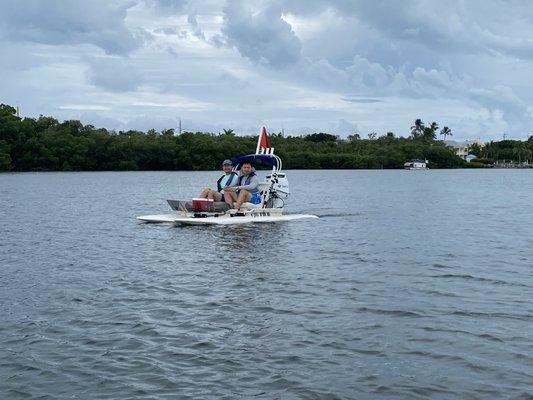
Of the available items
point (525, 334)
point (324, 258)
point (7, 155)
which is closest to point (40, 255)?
point (324, 258)

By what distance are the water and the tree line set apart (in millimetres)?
106000

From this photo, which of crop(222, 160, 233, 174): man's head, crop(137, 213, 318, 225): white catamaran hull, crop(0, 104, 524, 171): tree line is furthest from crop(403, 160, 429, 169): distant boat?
crop(222, 160, 233, 174): man's head

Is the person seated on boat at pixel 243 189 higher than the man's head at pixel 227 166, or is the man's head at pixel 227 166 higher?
the man's head at pixel 227 166

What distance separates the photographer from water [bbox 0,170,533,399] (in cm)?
916

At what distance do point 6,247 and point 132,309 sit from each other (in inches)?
419

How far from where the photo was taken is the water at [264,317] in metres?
9.16

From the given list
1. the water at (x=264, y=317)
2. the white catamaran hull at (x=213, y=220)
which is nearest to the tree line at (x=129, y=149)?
the white catamaran hull at (x=213, y=220)

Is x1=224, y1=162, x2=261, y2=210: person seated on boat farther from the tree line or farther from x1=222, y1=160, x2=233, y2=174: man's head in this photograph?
the tree line

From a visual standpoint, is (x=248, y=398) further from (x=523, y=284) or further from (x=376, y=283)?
(x=523, y=284)

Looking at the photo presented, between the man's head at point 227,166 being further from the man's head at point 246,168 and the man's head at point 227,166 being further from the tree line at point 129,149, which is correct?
the tree line at point 129,149

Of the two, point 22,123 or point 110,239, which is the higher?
point 22,123

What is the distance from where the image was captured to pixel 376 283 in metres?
15.8

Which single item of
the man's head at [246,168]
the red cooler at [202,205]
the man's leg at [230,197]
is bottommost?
the red cooler at [202,205]

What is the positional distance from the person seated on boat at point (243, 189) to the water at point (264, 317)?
329 centimetres
